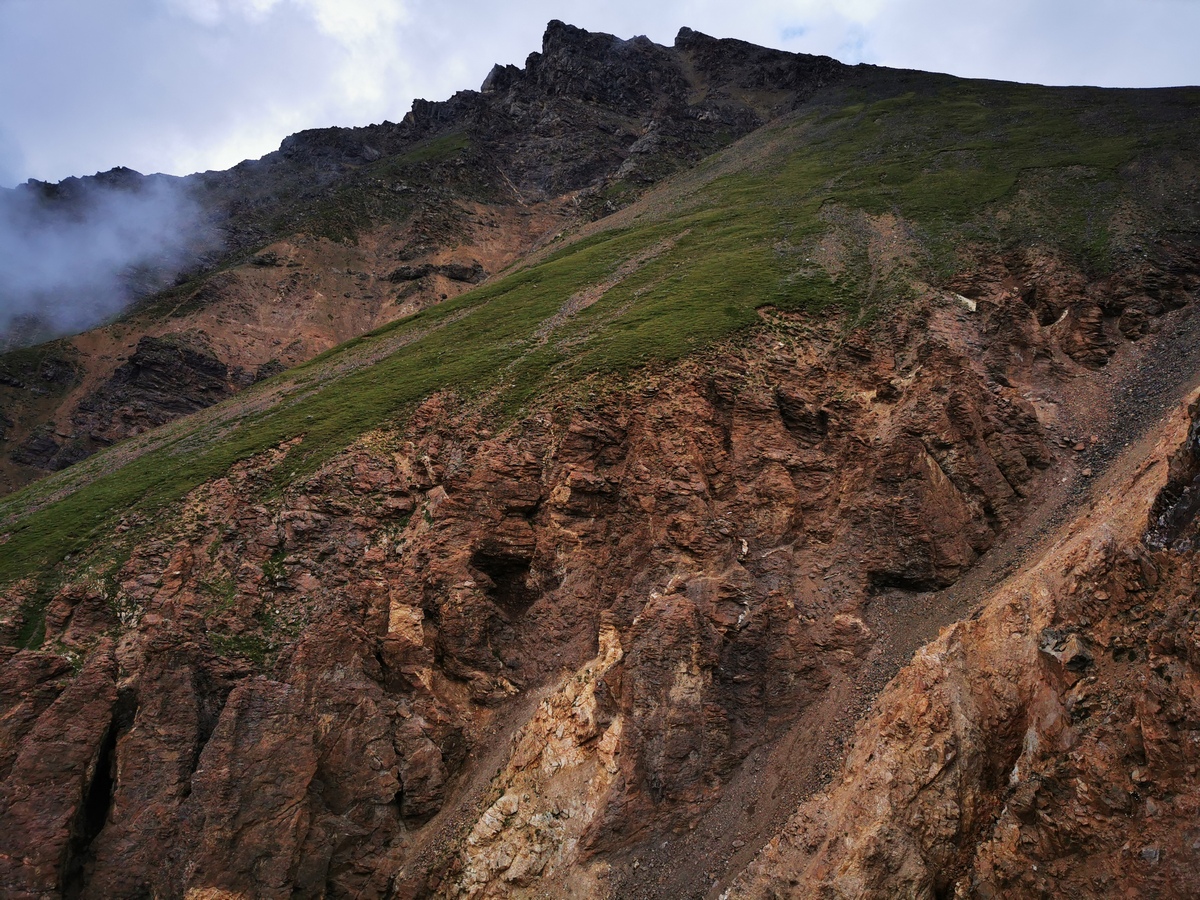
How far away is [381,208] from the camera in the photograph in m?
123

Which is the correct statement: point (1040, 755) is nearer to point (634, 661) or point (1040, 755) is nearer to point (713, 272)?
point (634, 661)

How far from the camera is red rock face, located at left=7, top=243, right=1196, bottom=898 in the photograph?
16828mm

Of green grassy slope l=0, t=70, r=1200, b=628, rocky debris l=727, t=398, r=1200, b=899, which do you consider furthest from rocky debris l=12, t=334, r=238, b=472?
rocky debris l=727, t=398, r=1200, b=899

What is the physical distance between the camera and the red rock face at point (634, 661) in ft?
55.2

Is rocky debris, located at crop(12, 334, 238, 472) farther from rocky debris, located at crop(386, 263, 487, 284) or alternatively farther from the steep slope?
rocky debris, located at crop(386, 263, 487, 284)

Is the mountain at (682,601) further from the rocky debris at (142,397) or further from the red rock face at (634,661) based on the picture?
the rocky debris at (142,397)

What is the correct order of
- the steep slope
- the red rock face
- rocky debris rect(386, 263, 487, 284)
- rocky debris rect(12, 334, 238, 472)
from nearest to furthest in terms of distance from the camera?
1. the red rock face
2. rocky debris rect(12, 334, 238, 472)
3. the steep slope
4. rocky debris rect(386, 263, 487, 284)

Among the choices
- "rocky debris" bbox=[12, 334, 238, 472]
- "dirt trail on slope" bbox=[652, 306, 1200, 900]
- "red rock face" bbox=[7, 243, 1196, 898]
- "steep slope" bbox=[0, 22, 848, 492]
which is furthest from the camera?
"steep slope" bbox=[0, 22, 848, 492]

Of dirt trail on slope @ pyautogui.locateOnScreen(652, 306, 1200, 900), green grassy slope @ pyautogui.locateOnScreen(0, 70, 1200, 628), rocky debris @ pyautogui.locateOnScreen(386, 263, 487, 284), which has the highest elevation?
rocky debris @ pyautogui.locateOnScreen(386, 263, 487, 284)

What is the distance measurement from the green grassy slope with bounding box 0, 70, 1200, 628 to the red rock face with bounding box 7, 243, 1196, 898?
442 cm

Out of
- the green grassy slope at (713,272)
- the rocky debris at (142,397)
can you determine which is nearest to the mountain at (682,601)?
the green grassy slope at (713,272)

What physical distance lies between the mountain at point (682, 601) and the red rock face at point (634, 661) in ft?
0.48

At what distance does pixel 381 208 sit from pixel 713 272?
96432mm

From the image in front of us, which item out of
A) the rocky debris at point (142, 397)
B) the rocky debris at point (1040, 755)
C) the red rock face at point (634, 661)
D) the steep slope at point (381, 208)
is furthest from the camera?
the steep slope at point (381, 208)
